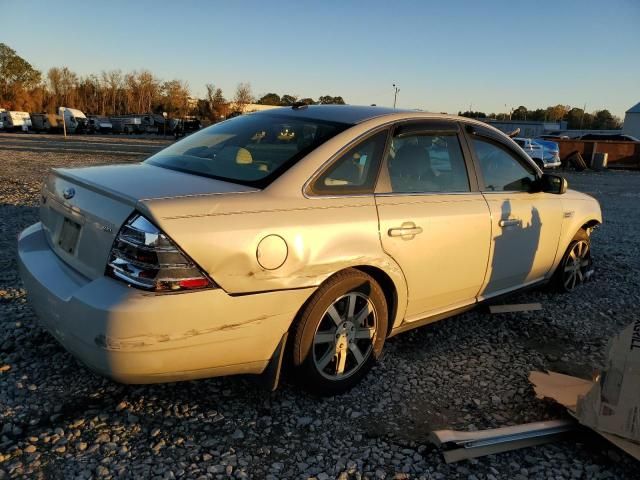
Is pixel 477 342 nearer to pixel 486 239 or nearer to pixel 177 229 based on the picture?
pixel 486 239

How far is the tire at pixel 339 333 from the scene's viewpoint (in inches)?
107

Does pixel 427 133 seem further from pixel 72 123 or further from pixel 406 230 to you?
pixel 72 123

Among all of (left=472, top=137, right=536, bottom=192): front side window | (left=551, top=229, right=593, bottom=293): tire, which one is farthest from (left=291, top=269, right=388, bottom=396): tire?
(left=551, top=229, right=593, bottom=293): tire

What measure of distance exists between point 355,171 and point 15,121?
187 ft

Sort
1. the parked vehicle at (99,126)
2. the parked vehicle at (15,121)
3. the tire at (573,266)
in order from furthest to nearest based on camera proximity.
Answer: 1. the parked vehicle at (99,126)
2. the parked vehicle at (15,121)
3. the tire at (573,266)

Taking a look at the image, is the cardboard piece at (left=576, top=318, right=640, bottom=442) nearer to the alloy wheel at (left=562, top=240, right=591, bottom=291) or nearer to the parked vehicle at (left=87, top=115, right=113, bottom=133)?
the alloy wheel at (left=562, top=240, right=591, bottom=291)

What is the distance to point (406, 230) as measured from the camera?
10.0ft

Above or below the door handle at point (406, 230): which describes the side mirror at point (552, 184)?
above

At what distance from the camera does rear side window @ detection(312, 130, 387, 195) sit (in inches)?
111

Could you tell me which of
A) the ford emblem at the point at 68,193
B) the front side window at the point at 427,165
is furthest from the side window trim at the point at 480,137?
the ford emblem at the point at 68,193

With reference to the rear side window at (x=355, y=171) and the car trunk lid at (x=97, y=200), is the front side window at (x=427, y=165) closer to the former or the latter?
the rear side window at (x=355, y=171)

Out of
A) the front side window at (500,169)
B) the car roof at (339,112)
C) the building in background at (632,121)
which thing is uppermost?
the building in background at (632,121)

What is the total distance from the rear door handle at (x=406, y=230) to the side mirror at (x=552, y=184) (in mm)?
1657

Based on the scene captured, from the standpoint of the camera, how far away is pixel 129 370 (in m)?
2.30
